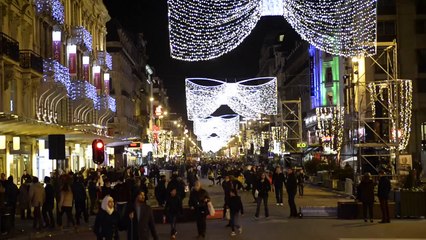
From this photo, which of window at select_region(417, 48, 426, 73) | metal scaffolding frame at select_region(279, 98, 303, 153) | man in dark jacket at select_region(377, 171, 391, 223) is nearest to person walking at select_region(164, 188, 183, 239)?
man in dark jacket at select_region(377, 171, 391, 223)

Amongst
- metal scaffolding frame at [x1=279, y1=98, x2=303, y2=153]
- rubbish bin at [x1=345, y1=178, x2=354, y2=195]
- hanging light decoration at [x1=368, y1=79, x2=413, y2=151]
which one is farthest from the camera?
metal scaffolding frame at [x1=279, y1=98, x2=303, y2=153]

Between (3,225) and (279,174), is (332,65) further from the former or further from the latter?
(3,225)

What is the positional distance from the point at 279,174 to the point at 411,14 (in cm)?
4043

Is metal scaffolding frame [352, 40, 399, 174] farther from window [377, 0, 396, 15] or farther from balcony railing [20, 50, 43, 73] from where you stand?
window [377, 0, 396, 15]

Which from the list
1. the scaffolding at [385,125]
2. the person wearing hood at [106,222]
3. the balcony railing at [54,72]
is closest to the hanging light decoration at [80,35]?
the balcony railing at [54,72]

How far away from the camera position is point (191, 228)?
73.2 feet

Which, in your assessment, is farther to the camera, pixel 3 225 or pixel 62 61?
pixel 62 61

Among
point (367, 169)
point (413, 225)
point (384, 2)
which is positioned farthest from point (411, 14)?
point (413, 225)

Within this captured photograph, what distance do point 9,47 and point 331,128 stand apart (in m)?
29.5

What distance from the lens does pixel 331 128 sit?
5647cm

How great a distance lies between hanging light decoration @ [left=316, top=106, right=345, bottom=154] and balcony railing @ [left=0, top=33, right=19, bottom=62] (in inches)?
998

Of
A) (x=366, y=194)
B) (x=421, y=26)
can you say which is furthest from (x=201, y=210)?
(x=421, y=26)

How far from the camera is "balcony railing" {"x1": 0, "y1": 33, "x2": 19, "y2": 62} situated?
108ft

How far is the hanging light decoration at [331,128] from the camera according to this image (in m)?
53.8
